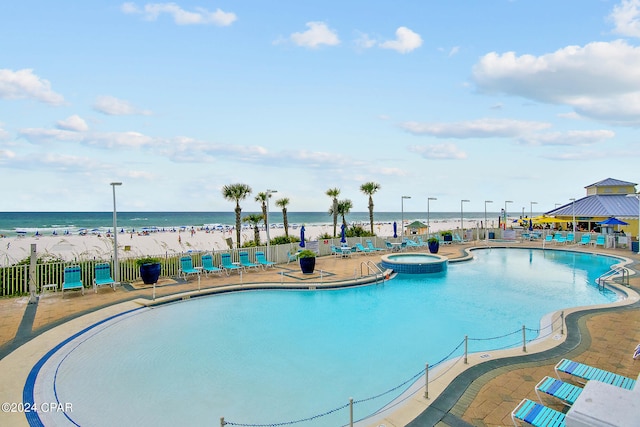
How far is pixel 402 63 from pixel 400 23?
2616 millimetres

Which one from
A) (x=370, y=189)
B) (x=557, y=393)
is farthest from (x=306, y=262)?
(x=370, y=189)

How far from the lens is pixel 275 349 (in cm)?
752

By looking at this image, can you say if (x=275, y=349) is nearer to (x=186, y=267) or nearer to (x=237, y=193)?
(x=186, y=267)

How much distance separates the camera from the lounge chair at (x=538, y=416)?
3.92 meters

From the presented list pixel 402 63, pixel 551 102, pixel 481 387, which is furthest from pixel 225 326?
pixel 551 102

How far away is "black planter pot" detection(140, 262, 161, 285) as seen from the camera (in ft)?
41.6

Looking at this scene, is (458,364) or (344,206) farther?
(344,206)

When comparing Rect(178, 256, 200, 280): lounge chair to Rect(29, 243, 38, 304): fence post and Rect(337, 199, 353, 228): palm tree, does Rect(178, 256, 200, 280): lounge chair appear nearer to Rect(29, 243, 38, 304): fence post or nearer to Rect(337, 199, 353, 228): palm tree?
Rect(29, 243, 38, 304): fence post

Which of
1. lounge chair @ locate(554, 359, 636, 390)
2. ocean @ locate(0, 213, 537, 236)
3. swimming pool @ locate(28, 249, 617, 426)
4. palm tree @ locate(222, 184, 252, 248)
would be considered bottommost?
swimming pool @ locate(28, 249, 617, 426)

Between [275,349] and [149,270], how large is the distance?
728cm

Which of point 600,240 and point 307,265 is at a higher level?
point 307,265

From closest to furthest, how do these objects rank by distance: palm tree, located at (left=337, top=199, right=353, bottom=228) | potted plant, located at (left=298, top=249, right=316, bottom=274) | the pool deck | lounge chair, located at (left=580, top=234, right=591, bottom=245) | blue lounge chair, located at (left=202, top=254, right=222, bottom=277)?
the pool deck
blue lounge chair, located at (left=202, top=254, right=222, bottom=277)
potted plant, located at (left=298, top=249, right=316, bottom=274)
lounge chair, located at (left=580, top=234, right=591, bottom=245)
palm tree, located at (left=337, top=199, right=353, bottom=228)

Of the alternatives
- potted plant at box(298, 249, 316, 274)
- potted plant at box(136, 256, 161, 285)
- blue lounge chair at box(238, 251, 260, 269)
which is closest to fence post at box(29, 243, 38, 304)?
potted plant at box(136, 256, 161, 285)

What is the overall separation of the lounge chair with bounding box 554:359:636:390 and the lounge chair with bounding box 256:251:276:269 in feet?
40.2
